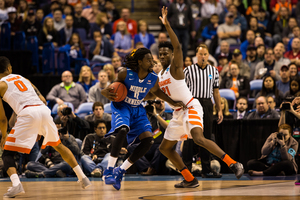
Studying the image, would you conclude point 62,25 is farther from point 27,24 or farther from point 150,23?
point 150,23

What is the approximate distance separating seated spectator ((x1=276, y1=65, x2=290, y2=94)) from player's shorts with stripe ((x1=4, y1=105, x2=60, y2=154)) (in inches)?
249

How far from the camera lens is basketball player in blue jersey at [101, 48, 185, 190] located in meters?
5.44

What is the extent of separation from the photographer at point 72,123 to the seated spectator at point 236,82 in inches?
148

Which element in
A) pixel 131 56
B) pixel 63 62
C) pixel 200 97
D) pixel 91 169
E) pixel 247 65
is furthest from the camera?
pixel 63 62

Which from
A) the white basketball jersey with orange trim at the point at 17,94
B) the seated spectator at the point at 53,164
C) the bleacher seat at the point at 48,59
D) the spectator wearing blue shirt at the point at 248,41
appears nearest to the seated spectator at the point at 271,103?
the spectator wearing blue shirt at the point at 248,41

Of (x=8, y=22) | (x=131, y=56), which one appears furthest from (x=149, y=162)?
(x=8, y=22)

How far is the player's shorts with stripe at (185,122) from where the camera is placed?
18.3 ft

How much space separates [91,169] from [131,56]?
3034mm

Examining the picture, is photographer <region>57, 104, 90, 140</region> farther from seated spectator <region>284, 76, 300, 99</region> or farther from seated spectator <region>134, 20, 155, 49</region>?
seated spectator <region>134, 20, 155, 49</region>

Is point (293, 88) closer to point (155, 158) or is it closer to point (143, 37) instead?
point (155, 158)

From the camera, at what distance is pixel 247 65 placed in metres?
11.1

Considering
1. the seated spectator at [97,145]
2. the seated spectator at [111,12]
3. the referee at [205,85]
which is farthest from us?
the seated spectator at [111,12]

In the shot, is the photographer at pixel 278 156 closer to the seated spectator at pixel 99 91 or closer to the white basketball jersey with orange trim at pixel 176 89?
the white basketball jersey with orange trim at pixel 176 89

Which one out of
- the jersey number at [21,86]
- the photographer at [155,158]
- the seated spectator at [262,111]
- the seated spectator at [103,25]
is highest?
the seated spectator at [103,25]
